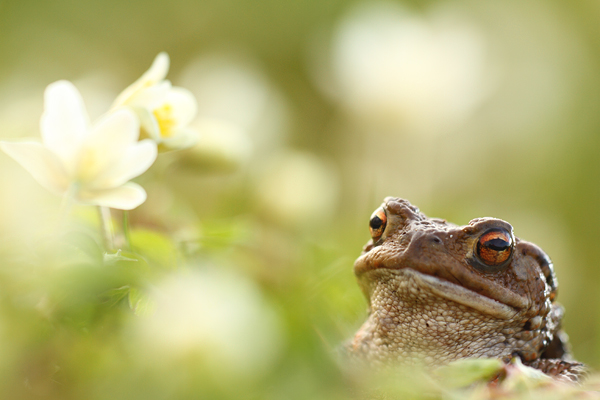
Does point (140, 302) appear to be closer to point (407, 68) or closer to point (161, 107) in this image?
point (161, 107)

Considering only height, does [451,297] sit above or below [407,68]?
below

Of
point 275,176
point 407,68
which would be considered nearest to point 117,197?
point 275,176

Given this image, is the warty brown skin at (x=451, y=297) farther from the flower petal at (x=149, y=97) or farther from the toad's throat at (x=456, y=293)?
the flower petal at (x=149, y=97)

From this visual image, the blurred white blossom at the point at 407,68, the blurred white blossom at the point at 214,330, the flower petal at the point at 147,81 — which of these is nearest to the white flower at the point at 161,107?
the flower petal at the point at 147,81

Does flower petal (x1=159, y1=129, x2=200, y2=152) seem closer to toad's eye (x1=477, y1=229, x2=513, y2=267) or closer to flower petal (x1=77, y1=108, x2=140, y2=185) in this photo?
flower petal (x1=77, y1=108, x2=140, y2=185)

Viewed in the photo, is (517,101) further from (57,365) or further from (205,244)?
(57,365)

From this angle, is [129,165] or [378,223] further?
[378,223]

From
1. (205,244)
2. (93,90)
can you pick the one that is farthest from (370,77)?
(205,244)

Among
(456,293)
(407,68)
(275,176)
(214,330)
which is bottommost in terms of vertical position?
(214,330)
